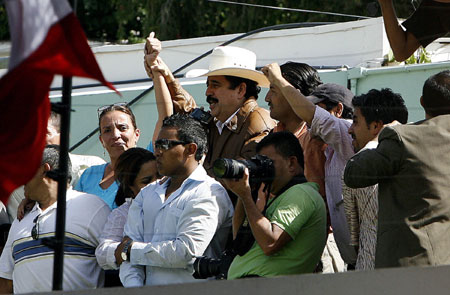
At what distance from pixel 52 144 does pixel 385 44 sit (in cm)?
160

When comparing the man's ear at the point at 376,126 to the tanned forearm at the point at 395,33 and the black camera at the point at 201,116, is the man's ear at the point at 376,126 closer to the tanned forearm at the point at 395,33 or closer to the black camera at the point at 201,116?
the tanned forearm at the point at 395,33

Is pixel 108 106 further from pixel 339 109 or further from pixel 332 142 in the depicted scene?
pixel 339 109

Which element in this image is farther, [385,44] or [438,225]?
[385,44]

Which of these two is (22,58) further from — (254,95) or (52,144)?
(254,95)

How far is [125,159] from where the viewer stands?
4.16 metres

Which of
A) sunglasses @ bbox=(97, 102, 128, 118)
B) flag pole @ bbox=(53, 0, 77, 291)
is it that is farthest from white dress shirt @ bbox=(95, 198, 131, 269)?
flag pole @ bbox=(53, 0, 77, 291)

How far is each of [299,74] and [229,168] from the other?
820 millimetres

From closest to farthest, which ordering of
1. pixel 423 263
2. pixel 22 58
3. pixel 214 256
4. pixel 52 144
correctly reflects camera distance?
pixel 22 58, pixel 52 144, pixel 423 263, pixel 214 256

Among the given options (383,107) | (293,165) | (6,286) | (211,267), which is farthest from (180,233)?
(6,286)

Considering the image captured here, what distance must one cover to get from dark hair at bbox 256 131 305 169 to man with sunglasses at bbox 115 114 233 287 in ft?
0.90

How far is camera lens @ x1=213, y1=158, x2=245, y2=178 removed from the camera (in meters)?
3.74

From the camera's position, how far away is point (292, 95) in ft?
13.9

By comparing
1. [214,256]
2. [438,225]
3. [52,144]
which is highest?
[52,144]

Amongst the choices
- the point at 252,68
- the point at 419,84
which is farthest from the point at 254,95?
the point at 419,84
